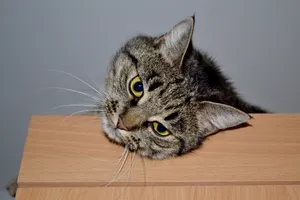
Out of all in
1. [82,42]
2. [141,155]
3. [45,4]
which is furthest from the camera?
[82,42]

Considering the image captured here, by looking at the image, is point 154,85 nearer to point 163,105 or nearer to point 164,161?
point 163,105

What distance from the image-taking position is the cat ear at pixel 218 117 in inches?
44.1

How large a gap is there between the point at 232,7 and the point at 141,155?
2.87ft

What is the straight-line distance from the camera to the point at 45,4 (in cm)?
157

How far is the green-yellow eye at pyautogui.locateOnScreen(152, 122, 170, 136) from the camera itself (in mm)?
1196

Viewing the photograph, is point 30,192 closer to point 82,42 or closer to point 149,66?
point 149,66

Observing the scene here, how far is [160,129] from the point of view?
1196 millimetres

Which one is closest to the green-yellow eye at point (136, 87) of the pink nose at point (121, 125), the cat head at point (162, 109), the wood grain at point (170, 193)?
the cat head at point (162, 109)

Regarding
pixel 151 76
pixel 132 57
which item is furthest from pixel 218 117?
pixel 132 57

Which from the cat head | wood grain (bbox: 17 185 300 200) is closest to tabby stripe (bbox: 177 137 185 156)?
the cat head

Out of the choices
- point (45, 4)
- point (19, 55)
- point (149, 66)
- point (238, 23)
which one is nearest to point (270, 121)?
point (149, 66)

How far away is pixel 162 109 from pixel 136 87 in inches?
4.8

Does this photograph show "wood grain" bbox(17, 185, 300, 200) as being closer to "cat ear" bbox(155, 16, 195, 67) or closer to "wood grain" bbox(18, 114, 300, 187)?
"wood grain" bbox(18, 114, 300, 187)

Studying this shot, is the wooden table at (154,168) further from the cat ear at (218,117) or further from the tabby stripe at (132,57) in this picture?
the tabby stripe at (132,57)
